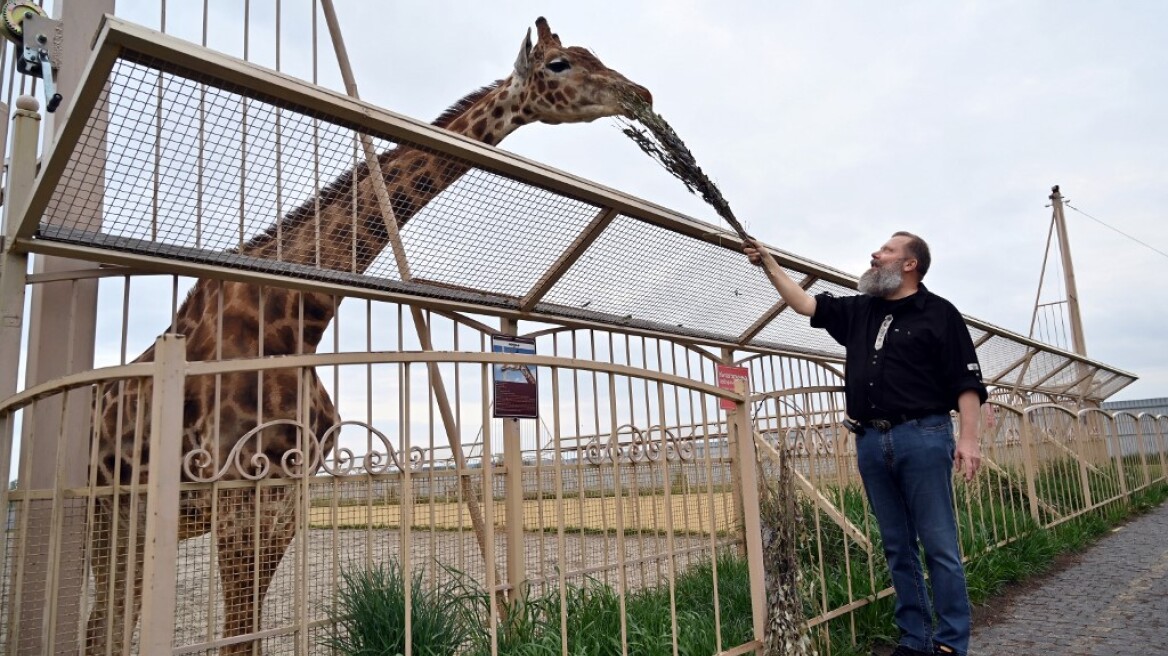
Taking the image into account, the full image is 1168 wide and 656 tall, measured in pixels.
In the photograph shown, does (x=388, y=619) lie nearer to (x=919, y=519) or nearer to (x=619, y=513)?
(x=619, y=513)

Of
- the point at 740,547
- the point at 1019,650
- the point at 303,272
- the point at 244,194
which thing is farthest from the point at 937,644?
the point at 244,194

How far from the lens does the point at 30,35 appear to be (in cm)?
318

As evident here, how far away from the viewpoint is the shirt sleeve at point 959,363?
3.47m

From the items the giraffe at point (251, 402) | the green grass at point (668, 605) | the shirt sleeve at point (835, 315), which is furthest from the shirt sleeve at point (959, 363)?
the giraffe at point (251, 402)

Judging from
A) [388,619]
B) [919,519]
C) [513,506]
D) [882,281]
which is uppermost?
[882,281]

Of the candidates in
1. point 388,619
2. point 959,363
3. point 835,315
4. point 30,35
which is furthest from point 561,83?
point 388,619

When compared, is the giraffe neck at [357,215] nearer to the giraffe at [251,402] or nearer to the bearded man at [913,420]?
the giraffe at [251,402]

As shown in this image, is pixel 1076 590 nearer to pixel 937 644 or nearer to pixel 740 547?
pixel 740 547

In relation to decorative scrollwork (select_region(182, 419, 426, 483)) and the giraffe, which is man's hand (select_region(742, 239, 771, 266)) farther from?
decorative scrollwork (select_region(182, 419, 426, 483))

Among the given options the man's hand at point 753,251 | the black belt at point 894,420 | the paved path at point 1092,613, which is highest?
the man's hand at point 753,251

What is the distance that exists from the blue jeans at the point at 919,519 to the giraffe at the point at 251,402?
7.46 feet

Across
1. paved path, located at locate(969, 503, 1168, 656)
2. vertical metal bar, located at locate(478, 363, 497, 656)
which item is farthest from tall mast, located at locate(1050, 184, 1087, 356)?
vertical metal bar, located at locate(478, 363, 497, 656)

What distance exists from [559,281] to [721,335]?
1882 mm

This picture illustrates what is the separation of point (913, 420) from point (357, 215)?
9.20 feet
